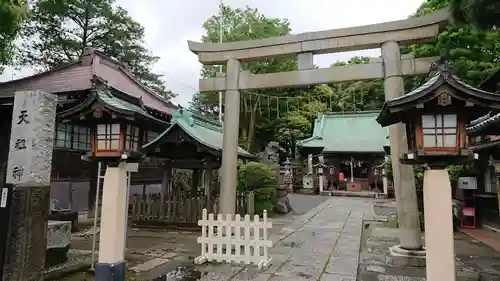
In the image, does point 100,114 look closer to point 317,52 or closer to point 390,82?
point 317,52

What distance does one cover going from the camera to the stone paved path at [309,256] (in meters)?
6.08

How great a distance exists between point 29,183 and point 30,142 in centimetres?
66

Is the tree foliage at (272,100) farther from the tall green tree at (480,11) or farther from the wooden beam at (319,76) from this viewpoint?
the tall green tree at (480,11)

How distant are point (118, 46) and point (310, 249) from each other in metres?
27.5

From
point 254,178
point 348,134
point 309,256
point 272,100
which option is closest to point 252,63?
point 272,100

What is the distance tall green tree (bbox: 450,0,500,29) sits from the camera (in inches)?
211

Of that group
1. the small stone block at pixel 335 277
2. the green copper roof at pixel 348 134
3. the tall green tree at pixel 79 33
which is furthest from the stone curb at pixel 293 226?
the tall green tree at pixel 79 33

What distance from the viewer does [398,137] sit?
22.8ft

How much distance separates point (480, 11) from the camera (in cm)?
552

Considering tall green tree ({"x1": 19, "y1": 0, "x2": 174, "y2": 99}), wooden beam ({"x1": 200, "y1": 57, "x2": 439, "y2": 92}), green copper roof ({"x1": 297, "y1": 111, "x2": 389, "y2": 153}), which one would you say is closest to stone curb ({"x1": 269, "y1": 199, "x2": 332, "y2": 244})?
wooden beam ({"x1": 200, "y1": 57, "x2": 439, "y2": 92})

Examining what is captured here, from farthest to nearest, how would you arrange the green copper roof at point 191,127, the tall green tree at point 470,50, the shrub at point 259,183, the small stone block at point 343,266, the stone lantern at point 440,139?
the shrub at point 259,183 < the green copper roof at point 191,127 < the tall green tree at point 470,50 < the small stone block at point 343,266 < the stone lantern at point 440,139

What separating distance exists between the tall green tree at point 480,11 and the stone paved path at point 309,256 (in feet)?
16.8

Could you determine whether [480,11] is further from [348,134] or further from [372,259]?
[348,134]

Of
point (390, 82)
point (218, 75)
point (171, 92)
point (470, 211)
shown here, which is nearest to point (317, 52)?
point (390, 82)
